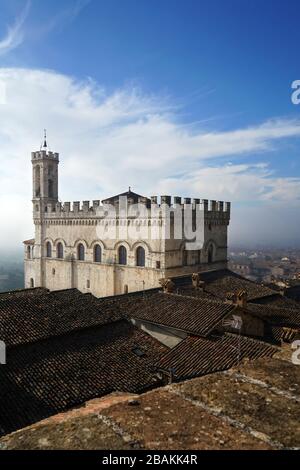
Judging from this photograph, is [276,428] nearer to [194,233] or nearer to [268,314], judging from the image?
[268,314]

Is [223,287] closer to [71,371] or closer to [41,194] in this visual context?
[71,371]

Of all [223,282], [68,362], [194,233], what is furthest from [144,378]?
[194,233]

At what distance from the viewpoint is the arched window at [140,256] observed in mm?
25339

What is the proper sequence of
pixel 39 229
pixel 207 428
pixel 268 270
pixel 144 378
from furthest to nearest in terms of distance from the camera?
1. pixel 268 270
2. pixel 39 229
3. pixel 144 378
4. pixel 207 428

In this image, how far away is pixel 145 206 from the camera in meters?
24.8

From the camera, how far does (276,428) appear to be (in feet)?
8.07

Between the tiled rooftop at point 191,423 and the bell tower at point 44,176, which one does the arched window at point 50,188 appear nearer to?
the bell tower at point 44,176

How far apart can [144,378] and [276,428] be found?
9.86m

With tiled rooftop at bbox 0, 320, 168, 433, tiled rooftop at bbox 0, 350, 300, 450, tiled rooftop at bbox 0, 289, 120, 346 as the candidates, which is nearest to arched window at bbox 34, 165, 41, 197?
tiled rooftop at bbox 0, 289, 120, 346

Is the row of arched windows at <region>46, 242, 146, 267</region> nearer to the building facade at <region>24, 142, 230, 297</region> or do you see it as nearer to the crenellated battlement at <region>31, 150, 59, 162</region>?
the building facade at <region>24, 142, 230, 297</region>

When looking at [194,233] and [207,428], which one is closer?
[207,428]

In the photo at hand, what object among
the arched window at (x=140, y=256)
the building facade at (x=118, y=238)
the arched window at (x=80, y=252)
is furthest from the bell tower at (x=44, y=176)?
the arched window at (x=140, y=256)

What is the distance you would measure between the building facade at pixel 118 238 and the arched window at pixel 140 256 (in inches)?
2.7

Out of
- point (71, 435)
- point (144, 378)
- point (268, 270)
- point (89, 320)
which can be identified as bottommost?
point (268, 270)
